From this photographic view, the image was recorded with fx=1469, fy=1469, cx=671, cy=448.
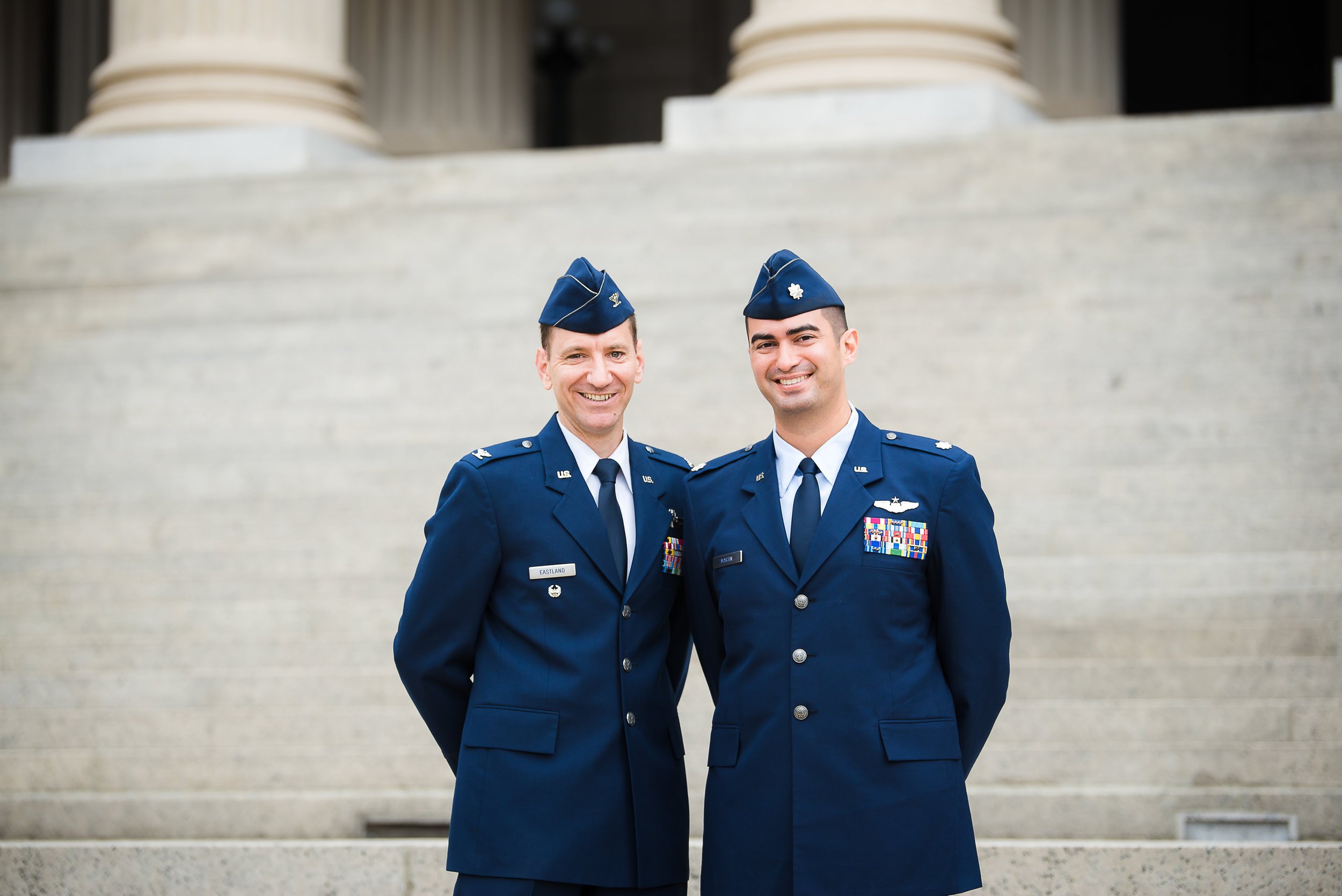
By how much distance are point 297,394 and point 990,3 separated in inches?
234

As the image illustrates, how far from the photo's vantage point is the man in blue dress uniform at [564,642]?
3350 millimetres

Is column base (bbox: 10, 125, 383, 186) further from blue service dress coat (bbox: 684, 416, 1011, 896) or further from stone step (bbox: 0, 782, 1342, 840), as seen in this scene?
blue service dress coat (bbox: 684, 416, 1011, 896)

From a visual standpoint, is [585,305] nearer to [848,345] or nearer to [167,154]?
[848,345]

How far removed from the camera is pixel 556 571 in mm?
3467

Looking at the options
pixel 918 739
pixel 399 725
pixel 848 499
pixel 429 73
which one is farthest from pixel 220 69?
pixel 918 739

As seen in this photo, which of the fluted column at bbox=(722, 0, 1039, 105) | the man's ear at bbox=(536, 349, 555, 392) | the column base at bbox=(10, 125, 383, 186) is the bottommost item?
the man's ear at bbox=(536, 349, 555, 392)

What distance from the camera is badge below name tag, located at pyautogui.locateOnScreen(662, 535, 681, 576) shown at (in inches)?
142

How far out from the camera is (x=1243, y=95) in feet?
66.9

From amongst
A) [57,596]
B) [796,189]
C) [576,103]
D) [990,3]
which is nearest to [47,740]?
[57,596]

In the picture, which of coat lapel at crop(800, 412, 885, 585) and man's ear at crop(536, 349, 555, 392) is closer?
coat lapel at crop(800, 412, 885, 585)

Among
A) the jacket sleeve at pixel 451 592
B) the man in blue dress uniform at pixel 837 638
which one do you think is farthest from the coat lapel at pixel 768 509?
the jacket sleeve at pixel 451 592

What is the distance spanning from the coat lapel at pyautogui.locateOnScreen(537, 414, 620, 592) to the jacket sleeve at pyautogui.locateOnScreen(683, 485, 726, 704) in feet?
0.68

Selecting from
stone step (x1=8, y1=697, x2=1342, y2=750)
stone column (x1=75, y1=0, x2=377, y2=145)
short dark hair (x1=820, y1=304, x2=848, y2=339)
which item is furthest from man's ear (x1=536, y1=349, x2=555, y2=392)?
stone column (x1=75, y1=0, x2=377, y2=145)

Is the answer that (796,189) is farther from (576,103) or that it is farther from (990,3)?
(576,103)
